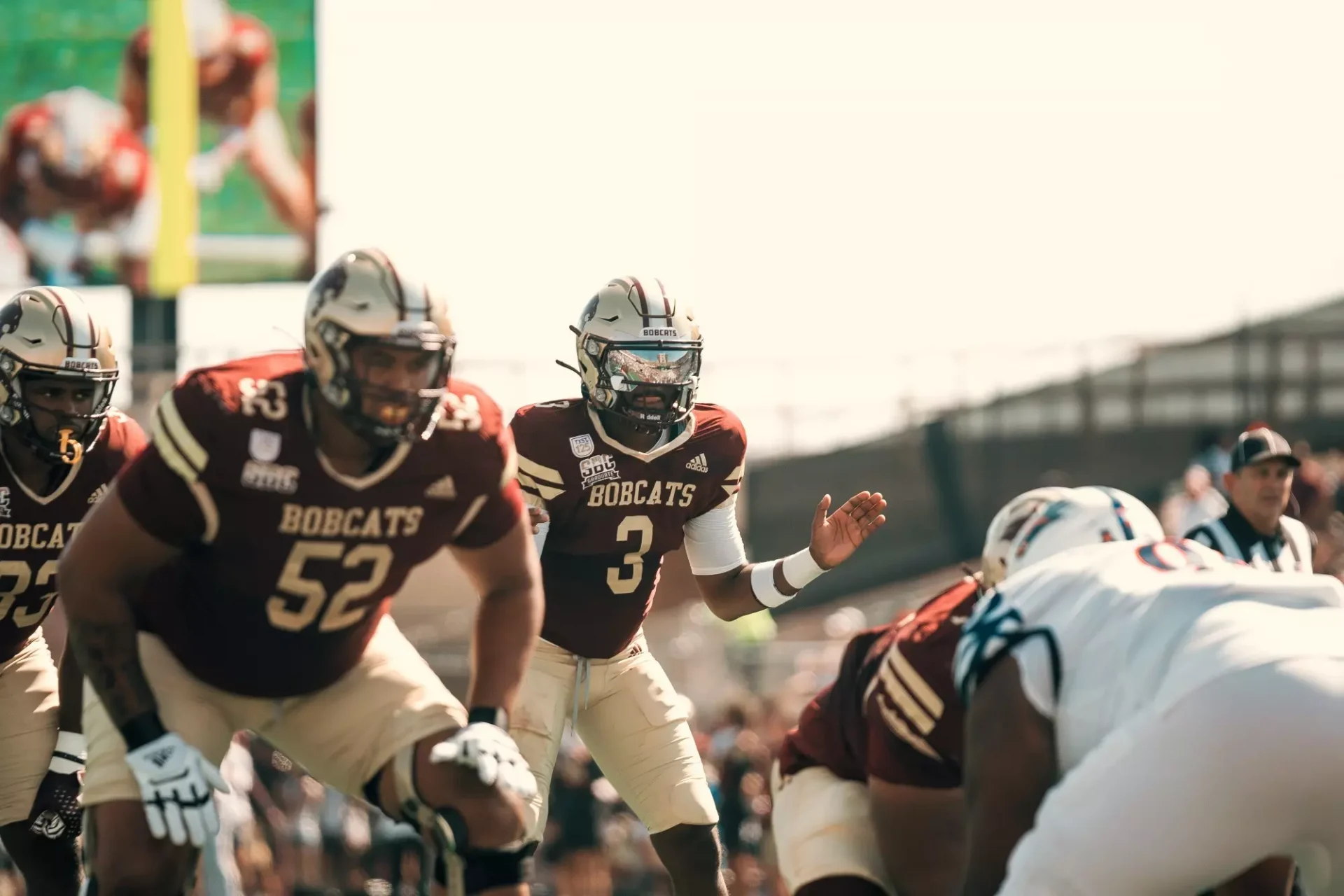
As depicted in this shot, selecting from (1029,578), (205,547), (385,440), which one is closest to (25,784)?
(205,547)

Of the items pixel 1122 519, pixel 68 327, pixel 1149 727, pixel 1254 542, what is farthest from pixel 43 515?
→ pixel 1254 542

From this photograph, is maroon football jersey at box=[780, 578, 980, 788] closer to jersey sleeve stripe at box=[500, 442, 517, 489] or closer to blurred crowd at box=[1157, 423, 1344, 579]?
jersey sleeve stripe at box=[500, 442, 517, 489]

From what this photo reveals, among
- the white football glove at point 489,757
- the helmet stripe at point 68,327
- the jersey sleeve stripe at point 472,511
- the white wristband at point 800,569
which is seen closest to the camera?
the white football glove at point 489,757

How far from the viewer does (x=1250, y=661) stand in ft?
12.8

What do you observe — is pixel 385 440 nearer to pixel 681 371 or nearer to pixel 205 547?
pixel 205 547

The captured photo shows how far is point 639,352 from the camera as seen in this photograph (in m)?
7.11

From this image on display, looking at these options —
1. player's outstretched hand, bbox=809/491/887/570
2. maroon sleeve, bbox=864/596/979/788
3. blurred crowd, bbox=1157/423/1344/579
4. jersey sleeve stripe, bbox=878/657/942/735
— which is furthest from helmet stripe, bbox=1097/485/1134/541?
blurred crowd, bbox=1157/423/1344/579

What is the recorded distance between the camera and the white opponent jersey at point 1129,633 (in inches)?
156

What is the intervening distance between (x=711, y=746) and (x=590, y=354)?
8.38 m

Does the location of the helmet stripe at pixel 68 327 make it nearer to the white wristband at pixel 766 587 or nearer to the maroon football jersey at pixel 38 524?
the maroon football jersey at pixel 38 524

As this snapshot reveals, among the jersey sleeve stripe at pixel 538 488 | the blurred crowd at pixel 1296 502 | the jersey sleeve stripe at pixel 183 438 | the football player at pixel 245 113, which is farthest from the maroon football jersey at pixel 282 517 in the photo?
the football player at pixel 245 113

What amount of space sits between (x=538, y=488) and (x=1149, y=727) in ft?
11.2

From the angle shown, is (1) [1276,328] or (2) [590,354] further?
(1) [1276,328]

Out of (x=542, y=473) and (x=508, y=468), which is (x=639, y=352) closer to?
(x=542, y=473)
